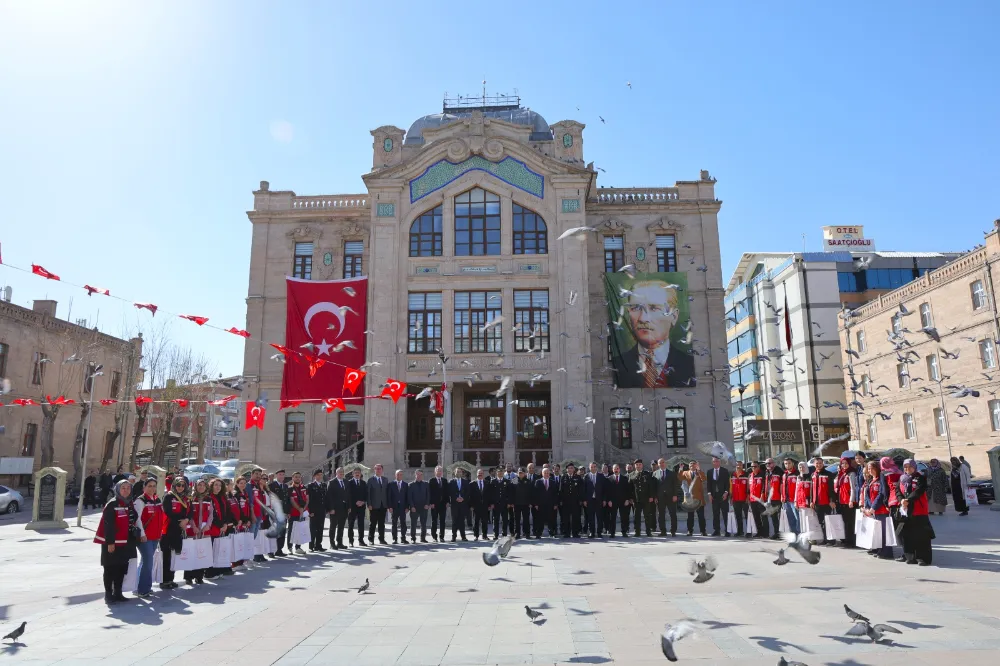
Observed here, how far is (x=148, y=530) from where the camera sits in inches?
432

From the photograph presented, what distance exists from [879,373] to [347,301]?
33995 millimetres

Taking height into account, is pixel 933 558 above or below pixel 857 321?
below

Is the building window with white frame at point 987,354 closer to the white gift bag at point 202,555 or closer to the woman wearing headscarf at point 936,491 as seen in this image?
the woman wearing headscarf at point 936,491

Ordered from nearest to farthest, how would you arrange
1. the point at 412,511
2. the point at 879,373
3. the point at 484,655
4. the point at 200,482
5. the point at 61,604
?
the point at 484,655 < the point at 61,604 < the point at 200,482 < the point at 412,511 < the point at 879,373

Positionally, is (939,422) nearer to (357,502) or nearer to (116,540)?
(357,502)

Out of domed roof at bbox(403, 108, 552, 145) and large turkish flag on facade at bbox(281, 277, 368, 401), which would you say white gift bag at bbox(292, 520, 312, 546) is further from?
domed roof at bbox(403, 108, 552, 145)

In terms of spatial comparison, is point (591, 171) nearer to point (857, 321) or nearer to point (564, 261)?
point (564, 261)

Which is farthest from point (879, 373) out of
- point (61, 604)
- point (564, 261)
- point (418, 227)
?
point (61, 604)

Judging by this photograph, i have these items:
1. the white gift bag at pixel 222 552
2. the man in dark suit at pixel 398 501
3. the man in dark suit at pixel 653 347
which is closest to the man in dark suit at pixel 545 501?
the man in dark suit at pixel 398 501

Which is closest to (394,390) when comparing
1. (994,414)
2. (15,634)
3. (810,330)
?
(15,634)

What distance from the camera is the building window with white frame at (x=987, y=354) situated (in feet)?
109

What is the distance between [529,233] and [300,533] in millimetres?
20038

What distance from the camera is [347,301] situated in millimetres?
32406

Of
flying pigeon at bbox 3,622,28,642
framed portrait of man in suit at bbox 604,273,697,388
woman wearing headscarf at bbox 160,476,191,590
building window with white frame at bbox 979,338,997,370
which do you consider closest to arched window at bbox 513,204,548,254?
framed portrait of man in suit at bbox 604,273,697,388
